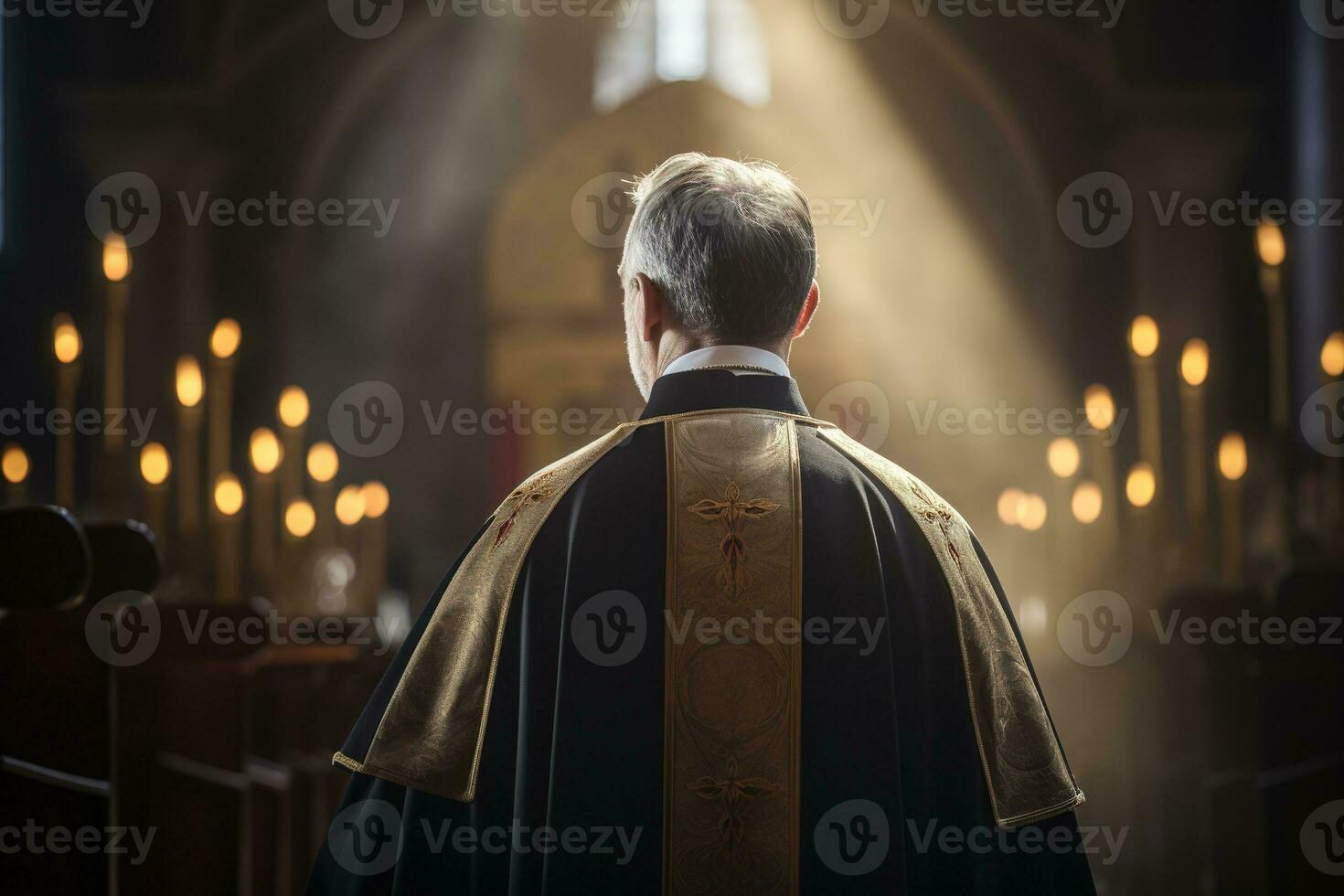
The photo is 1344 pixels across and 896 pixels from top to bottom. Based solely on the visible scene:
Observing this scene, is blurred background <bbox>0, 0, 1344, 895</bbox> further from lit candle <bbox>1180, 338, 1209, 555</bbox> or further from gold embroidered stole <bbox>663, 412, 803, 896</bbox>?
gold embroidered stole <bbox>663, 412, 803, 896</bbox>

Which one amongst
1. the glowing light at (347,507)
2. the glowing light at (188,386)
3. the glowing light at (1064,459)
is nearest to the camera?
the glowing light at (188,386)

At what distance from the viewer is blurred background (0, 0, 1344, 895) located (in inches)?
237

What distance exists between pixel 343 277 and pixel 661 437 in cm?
928

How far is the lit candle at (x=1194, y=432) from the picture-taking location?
4.88m

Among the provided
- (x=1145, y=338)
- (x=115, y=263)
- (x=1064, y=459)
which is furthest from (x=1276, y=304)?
(x=115, y=263)

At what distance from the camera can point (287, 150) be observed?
1025 centimetres

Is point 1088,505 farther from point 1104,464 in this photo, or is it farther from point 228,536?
point 228,536

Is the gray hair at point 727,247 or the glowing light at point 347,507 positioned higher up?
the gray hair at point 727,247

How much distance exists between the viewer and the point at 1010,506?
8930mm

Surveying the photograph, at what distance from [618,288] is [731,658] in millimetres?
8953

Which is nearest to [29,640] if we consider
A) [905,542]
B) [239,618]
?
[239,618]

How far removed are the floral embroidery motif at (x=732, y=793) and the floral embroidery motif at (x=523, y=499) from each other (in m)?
0.45

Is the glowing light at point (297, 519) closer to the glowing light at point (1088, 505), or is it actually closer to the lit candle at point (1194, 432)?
the glowing light at point (1088, 505)

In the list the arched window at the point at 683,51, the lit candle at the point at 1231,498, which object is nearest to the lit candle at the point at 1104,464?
the lit candle at the point at 1231,498
